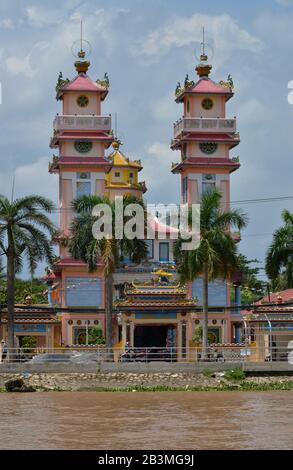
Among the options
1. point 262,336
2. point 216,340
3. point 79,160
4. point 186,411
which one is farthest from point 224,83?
point 186,411

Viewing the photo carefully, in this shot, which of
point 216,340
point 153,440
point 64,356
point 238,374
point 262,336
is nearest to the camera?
point 153,440

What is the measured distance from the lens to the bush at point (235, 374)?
183 ft

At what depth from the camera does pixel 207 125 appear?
8750 centimetres

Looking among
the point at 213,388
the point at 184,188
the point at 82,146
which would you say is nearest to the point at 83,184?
the point at 82,146

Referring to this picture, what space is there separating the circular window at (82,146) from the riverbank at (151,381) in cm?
3285

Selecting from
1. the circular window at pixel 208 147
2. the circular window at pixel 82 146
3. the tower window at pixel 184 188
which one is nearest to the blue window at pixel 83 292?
the tower window at pixel 184 188

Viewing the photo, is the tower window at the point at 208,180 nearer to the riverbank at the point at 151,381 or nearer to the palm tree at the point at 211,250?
the palm tree at the point at 211,250

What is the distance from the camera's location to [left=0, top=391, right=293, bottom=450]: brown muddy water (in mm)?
31719

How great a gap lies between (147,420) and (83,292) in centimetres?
4702

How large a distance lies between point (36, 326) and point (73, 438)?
4462 centimetres

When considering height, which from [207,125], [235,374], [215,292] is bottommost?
[235,374]

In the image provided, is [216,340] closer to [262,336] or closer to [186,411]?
[262,336]

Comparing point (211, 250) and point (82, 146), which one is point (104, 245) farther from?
point (82, 146)

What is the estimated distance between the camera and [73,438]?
32.8m
